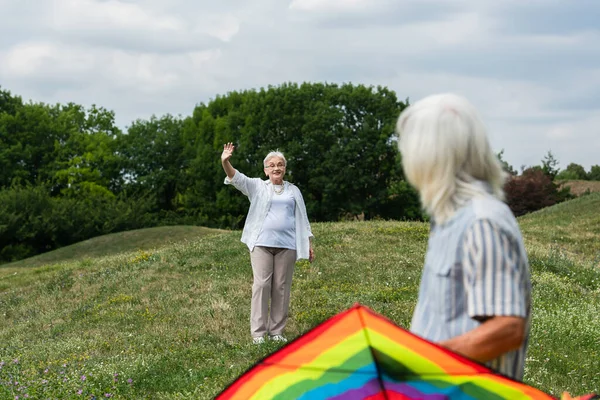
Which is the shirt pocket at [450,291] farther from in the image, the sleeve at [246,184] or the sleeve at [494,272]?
the sleeve at [246,184]

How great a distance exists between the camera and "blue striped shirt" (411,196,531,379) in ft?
8.18

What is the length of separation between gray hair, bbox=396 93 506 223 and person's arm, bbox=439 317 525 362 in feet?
1.26

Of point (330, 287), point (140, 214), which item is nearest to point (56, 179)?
point (140, 214)

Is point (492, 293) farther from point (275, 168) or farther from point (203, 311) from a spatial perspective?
point (203, 311)

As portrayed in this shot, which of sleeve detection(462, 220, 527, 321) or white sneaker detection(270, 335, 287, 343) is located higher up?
sleeve detection(462, 220, 527, 321)

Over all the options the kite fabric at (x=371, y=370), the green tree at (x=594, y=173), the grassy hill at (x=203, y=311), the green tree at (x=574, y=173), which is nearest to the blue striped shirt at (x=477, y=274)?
the kite fabric at (x=371, y=370)

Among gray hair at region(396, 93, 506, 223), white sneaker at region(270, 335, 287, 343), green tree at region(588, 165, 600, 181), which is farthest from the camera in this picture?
green tree at region(588, 165, 600, 181)

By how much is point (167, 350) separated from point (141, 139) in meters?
59.2

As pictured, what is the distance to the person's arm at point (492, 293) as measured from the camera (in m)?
2.49

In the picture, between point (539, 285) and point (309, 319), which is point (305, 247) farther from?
point (539, 285)

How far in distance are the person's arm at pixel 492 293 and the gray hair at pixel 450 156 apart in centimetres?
15

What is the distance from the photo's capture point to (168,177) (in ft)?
215

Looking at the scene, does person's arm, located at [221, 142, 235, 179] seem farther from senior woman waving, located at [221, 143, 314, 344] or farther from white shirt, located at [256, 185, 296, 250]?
white shirt, located at [256, 185, 296, 250]

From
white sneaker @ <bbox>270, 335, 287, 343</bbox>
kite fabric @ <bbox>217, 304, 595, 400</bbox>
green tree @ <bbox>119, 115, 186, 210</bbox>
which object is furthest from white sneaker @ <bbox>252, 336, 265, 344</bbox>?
green tree @ <bbox>119, 115, 186, 210</bbox>
